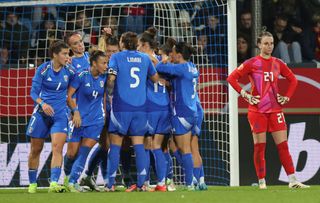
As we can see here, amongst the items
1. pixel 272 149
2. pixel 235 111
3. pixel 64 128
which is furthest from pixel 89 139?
pixel 272 149

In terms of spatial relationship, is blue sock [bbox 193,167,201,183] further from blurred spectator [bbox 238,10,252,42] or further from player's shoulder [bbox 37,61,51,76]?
blurred spectator [bbox 238,10,252,42]

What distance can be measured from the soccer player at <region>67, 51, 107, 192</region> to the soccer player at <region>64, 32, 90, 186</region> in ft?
0.25

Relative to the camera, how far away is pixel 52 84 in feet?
45.2

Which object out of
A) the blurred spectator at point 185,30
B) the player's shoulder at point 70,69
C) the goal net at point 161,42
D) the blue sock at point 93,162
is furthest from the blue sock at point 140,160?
the blurred spectator at point 185,30

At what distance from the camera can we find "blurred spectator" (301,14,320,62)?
60.2ft

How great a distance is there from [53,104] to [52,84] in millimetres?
253

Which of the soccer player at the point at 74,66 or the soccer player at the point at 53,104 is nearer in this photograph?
the soccer player at the point at 53,104

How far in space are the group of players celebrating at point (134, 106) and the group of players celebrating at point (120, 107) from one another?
1 cm

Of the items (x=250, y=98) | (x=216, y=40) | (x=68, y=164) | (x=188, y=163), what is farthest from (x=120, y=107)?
(x=216, y=40)

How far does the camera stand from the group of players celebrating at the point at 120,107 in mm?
13719

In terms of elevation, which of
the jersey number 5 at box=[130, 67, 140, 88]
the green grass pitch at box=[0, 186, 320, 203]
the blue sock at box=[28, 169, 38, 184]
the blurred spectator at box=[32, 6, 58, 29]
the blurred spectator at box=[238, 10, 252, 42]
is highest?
the blurred spectator at box=[32, 6, 58, 29]

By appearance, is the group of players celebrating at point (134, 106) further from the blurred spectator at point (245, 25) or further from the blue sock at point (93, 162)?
the blurred spectator at point (245, 25)

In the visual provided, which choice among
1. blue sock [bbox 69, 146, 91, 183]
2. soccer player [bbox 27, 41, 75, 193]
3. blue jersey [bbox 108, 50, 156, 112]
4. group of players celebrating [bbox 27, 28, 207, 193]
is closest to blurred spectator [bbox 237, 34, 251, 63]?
group of players celebrating [bbox 27, 28, 207, 193]

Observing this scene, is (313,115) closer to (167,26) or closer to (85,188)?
(167,26)
